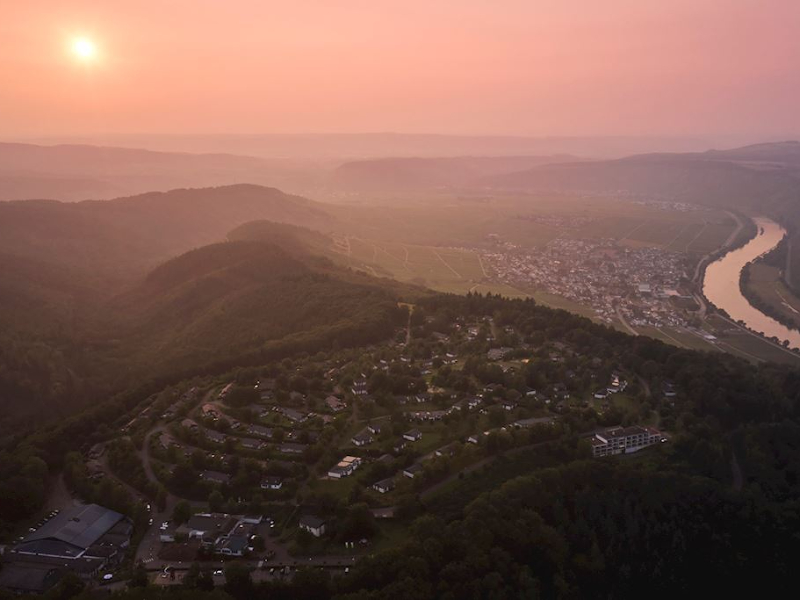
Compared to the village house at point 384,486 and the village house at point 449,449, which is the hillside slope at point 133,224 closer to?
the village house at point 449,449

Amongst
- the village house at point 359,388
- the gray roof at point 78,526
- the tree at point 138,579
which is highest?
the village house at point 359,388

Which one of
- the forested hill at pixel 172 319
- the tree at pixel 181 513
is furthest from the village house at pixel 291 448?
the forested hill at pixel 172 319

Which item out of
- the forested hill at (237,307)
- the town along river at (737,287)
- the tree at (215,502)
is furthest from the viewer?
the town along river at (737,287)

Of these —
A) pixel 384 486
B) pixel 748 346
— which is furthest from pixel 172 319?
pixel 748 346

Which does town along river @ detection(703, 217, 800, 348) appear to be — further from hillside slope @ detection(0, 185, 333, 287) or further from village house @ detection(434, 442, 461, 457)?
hillside slope @ detection(0, 185, 333, 287)

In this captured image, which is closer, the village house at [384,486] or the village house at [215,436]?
the village house at [384,486]

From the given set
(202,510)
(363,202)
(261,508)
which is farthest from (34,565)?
(363,202)

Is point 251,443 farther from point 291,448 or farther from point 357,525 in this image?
point 357,525

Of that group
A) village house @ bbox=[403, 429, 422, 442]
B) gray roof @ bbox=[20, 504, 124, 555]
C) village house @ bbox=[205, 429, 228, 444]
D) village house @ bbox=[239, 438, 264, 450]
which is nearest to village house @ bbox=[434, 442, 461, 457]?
village house @ bbox=[403, 429, 422, 442]
